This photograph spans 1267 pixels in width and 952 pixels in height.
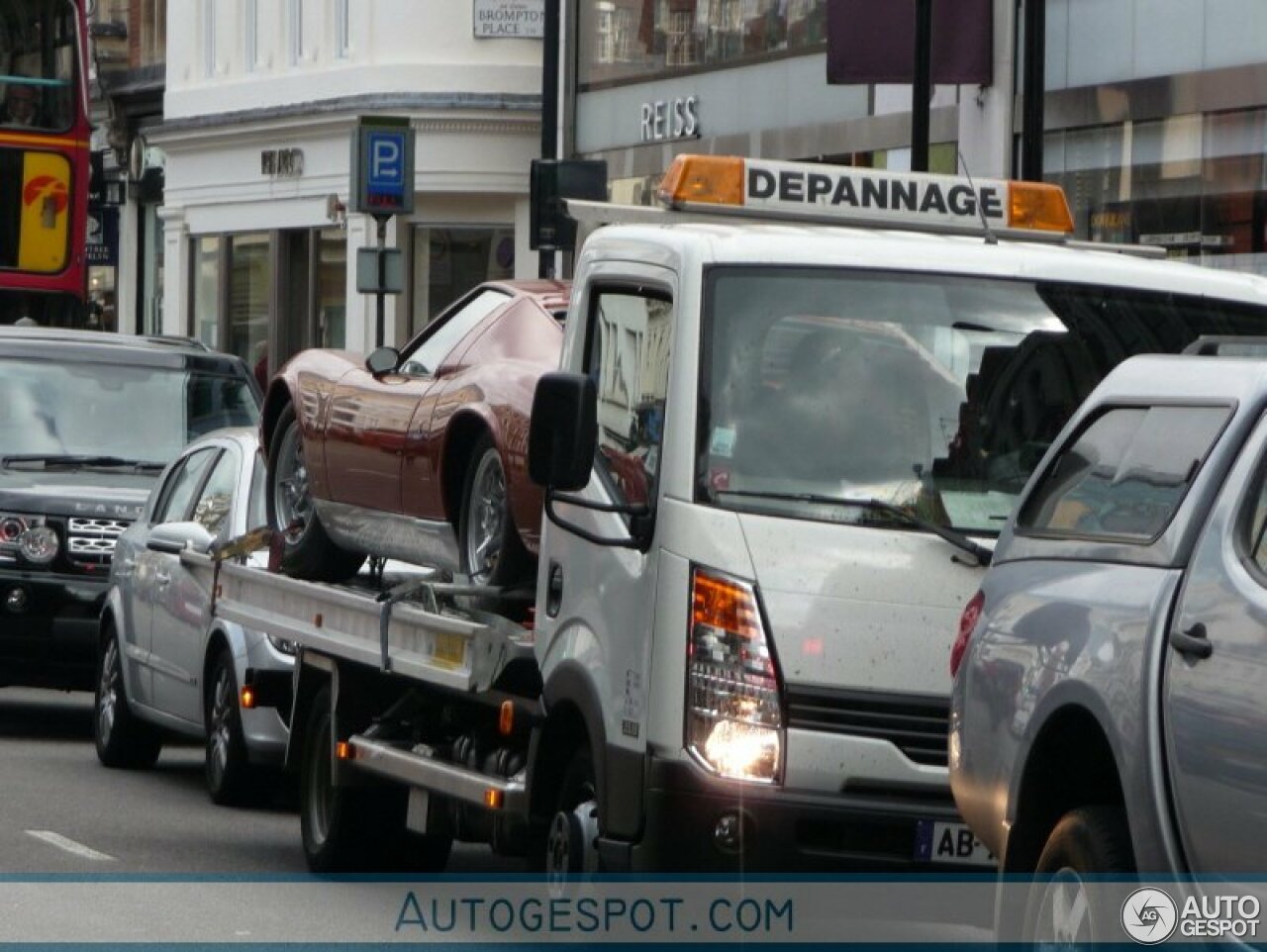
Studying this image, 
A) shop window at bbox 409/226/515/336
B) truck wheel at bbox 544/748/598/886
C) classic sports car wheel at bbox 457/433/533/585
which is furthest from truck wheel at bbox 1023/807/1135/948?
shop window at bbox 409/226/515/336

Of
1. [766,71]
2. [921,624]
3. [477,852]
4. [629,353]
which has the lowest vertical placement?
[477,852]

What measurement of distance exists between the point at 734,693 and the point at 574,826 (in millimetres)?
858

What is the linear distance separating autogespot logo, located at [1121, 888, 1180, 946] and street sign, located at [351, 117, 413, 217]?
49.7 ft

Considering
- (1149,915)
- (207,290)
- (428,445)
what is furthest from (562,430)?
(207,290)

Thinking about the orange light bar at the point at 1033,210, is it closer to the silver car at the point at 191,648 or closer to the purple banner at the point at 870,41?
the silver car at the point at 191,648

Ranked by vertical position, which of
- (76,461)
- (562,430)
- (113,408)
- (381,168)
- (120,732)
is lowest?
(120,732)

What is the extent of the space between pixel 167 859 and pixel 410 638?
1.94m

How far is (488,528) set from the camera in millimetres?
9891

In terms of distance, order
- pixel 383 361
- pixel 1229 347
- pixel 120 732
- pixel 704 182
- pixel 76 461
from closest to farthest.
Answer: pixel 1229 347
pixel 704 182
pixel 383 361
pixel 120 732
pixel 76 461

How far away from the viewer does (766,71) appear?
27.0 metres

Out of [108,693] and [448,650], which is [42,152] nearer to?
[108,693]

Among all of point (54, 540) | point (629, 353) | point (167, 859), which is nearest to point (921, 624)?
point (629, 353)

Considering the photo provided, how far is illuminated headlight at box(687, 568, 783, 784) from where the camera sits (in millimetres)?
7793

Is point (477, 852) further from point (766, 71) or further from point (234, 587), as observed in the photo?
point (766, 71)
